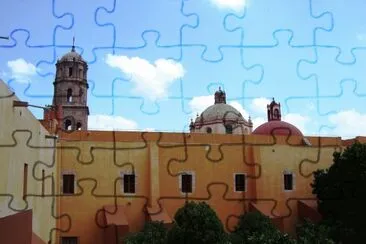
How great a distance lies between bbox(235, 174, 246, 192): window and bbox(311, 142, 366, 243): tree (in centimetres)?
276

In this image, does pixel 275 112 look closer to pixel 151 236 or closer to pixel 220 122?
pixel 220 122

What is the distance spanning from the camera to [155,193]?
21.4m

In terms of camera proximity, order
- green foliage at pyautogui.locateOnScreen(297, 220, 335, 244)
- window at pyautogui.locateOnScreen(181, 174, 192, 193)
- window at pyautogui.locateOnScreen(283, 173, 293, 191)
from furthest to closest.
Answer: window at pyautogui.locateOnScreen(283, 173, 293, 191), window at pyautogui.locateOnScreen(181, 174, 192, 193), green foliage at pyautogui.locateOnScreen(297, 220, 335, 244)

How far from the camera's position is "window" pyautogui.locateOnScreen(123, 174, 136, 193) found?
70.3ft

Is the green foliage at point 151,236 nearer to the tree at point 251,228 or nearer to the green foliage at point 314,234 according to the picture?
the tree at point 251,228

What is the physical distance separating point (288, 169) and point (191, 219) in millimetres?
7555

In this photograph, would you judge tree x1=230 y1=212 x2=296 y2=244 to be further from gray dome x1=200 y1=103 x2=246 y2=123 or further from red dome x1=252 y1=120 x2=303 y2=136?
gray dome x1=200 y1=103 x2=246 y2=123

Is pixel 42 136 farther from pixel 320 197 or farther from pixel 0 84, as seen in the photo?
pixel 320 197

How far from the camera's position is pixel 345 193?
785 inches

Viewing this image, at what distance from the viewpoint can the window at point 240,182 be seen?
72.6 feet

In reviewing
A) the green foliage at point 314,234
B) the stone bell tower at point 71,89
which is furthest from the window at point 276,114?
the green foliage at point 314,234

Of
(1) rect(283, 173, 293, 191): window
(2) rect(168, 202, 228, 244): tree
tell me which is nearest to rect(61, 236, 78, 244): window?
(2) rect(168, 202, 228, 244): tree

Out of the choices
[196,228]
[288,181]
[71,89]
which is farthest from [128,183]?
[71,89]

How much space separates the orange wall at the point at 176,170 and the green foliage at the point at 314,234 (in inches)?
88.1
